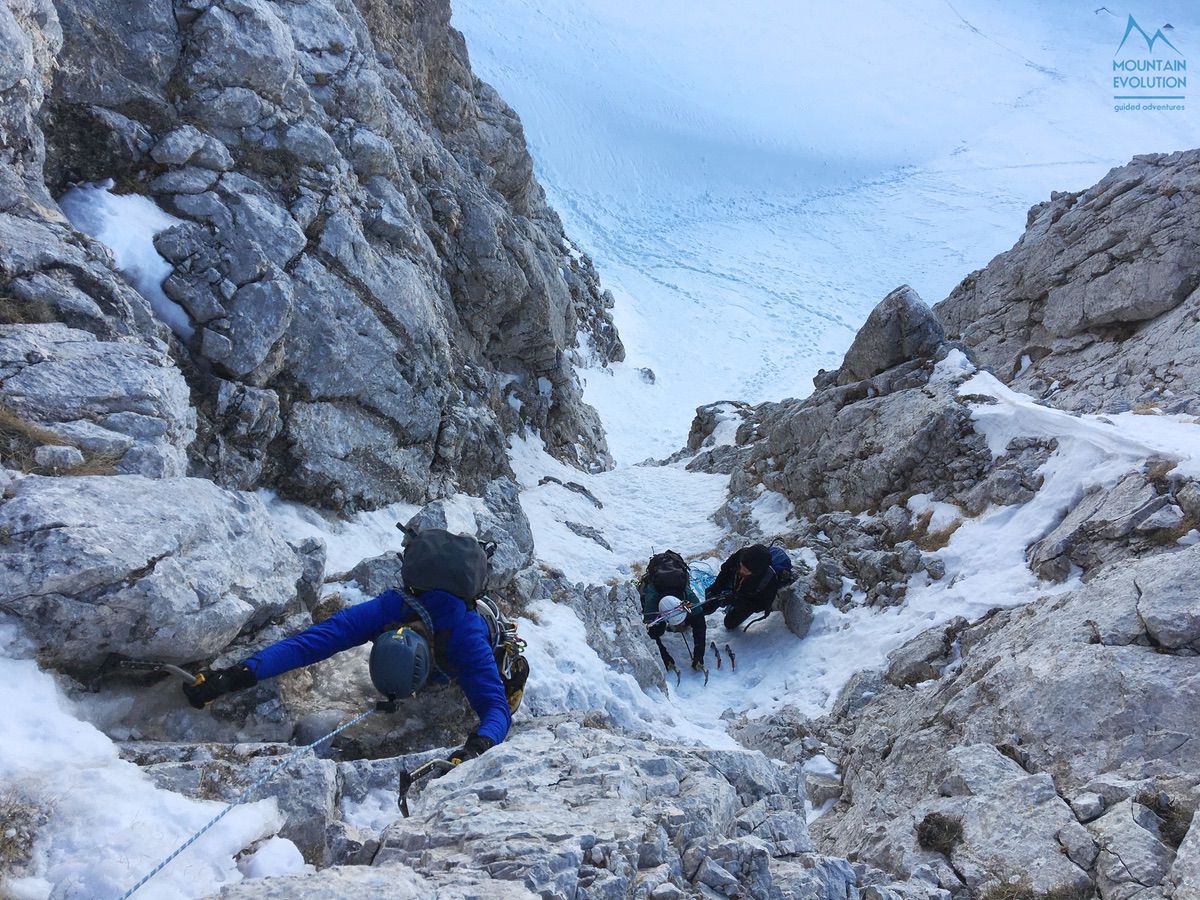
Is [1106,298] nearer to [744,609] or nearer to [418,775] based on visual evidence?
[744,609]

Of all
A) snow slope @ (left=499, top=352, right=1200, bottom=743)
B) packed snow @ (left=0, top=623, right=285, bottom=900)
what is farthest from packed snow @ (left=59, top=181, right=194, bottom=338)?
snow slope @ (left=499, top=352, right=1200, bottom=743)

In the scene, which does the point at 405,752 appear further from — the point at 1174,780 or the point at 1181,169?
the point at 1181,169

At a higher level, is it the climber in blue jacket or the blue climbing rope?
the climber in blue jacket

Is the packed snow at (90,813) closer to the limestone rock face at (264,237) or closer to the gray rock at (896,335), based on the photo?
the limestone rock face at (264,237)

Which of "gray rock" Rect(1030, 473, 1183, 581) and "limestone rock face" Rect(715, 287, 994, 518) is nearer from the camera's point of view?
"gray rock" Rect(1030, 473, 1183, 581)

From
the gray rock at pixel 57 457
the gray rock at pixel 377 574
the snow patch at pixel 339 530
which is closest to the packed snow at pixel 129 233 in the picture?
the snow patch at pixel 339 530

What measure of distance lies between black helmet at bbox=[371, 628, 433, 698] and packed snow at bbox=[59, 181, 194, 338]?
17.6 ft

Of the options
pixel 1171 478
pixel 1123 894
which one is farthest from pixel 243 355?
pixel 1171 478

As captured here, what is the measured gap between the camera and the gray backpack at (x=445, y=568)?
6945 mm

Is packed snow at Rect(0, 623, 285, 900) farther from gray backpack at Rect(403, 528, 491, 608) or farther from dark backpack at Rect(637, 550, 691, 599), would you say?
dark backpack at Rect(637, 550, 691, 599)

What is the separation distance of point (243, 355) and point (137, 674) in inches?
194

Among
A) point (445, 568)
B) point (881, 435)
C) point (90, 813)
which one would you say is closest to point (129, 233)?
point (445, 568)

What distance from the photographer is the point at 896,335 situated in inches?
646

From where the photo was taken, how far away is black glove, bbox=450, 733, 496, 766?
585 cm
